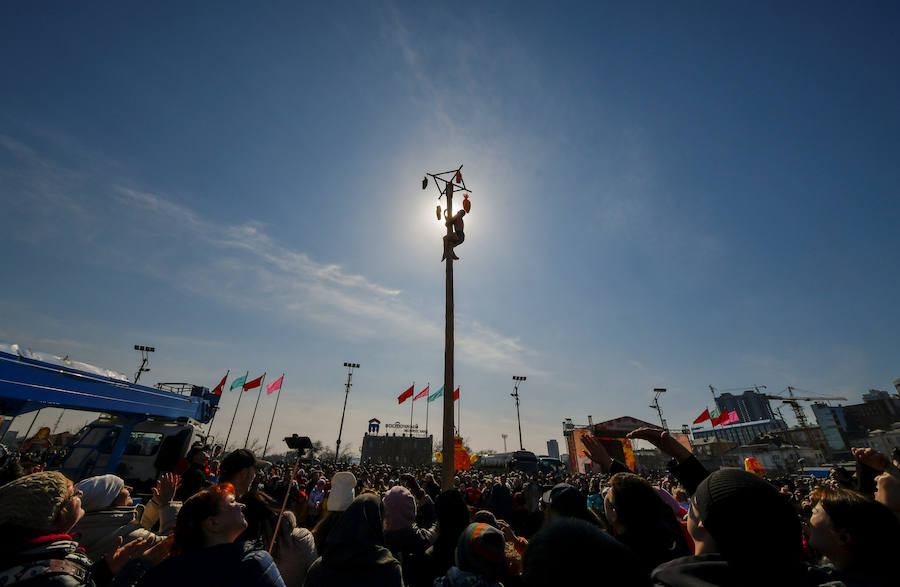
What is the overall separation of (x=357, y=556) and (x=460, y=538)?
0.86 metres

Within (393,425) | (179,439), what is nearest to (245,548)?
(179,439)

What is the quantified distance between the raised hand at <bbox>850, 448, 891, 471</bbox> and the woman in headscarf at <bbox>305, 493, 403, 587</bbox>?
4.57m

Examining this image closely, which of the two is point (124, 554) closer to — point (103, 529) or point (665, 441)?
point (103, 529)

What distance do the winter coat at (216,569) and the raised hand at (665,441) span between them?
9.66 feet

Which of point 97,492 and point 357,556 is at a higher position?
point 97,492


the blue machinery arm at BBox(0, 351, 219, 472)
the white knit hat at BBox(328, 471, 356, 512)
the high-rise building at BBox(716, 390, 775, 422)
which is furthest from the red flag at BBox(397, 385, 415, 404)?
the high-rise building at BBox(716, 390, 775, 422)

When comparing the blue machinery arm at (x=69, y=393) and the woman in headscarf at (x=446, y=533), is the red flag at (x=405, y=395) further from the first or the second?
the woman in headscarf at (x=446, y=533)

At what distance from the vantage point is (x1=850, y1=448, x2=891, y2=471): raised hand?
322 centimetres

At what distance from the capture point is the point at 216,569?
192cm

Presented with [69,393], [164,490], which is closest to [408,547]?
[164,490]

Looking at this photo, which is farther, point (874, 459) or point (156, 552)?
point (874, 459)

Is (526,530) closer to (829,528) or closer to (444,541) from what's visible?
(444,541)

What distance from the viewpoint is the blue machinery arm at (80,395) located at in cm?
648

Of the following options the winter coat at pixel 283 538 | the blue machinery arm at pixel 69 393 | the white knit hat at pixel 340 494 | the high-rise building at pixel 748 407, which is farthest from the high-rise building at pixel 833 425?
the blue machinery arm at pixel 69 393
